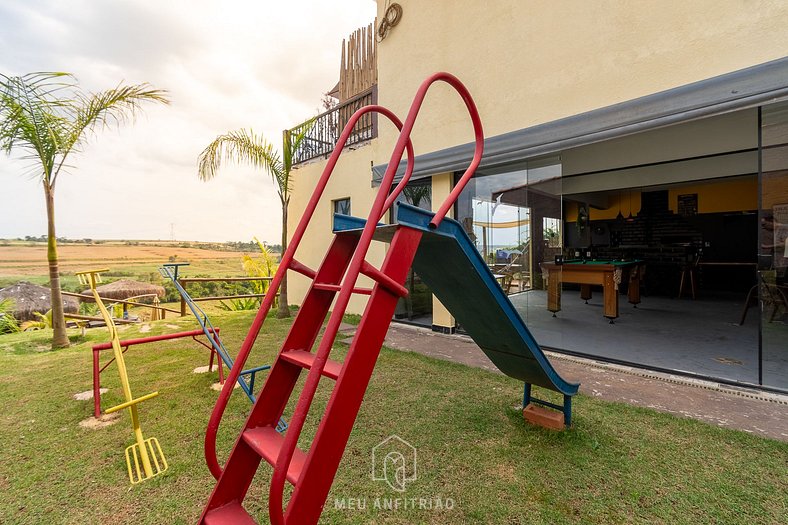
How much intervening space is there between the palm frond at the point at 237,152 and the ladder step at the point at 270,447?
640 cm

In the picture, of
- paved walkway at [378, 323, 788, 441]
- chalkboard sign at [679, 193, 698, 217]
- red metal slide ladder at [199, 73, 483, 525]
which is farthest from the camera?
chalkboard sign at [679, 193, 698, 217]

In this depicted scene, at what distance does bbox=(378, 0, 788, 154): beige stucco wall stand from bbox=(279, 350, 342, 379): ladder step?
396 cm

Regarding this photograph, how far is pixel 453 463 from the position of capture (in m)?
2.16

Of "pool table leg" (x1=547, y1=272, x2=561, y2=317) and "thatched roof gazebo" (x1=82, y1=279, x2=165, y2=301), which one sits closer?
"pool table leg" (x1=547, y1=272, x2=561, y2=317)

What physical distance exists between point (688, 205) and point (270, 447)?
39.0 feet

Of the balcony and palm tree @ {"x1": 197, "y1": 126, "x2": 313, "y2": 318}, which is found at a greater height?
the balcony

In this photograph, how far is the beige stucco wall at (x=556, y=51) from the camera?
2975mm

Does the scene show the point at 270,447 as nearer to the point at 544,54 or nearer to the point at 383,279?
the point at 383,279

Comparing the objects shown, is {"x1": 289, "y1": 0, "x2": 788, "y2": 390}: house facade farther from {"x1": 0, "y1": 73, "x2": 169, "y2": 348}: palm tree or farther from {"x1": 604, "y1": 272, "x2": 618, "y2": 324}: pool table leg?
{"x1": 0, "y1": 73, "x2": 169, "y2": 348}: palm tree

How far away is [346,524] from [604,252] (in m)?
10.8

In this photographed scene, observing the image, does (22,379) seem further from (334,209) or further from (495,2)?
(495,2)

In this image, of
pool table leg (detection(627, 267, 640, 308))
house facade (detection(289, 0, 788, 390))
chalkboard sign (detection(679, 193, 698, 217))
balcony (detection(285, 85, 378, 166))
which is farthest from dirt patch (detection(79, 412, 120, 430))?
chalkboard sign (detection(679, 193, 698, 217))

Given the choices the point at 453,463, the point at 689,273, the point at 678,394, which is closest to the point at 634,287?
the point at 689,273

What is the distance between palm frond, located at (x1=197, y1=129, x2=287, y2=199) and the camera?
21.8 feet
